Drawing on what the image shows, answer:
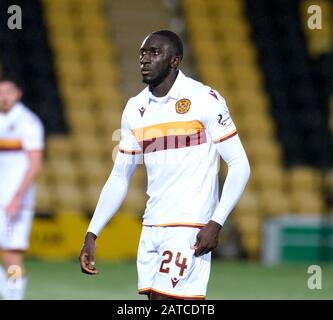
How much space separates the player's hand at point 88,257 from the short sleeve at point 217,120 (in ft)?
2.39

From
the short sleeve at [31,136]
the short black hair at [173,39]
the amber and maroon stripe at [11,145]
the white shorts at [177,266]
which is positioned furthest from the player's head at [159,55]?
the amber and maroon stripe at [11,145]

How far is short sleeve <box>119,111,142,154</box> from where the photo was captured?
5.35 meters

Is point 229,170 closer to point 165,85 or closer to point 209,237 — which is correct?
point 209,237

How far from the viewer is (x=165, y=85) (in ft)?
17.4

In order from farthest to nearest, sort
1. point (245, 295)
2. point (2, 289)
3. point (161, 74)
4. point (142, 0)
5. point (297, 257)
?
point (142, 0), point (297, 257), point (245, 295), point (2, 289), point (161, 74)

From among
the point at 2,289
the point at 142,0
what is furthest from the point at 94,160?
the point at 2,289

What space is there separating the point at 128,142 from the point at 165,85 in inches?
12.8

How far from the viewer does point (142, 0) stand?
1736 centimetres

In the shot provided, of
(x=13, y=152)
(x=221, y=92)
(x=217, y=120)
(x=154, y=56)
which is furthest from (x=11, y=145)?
(x=221, y=92)

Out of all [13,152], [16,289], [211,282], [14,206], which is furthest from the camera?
[211,282]

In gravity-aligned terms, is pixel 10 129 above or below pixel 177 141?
above

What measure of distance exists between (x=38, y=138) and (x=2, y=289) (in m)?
1.19

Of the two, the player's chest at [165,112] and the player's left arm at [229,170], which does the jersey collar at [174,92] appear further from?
the player's left arm at [229,170]
